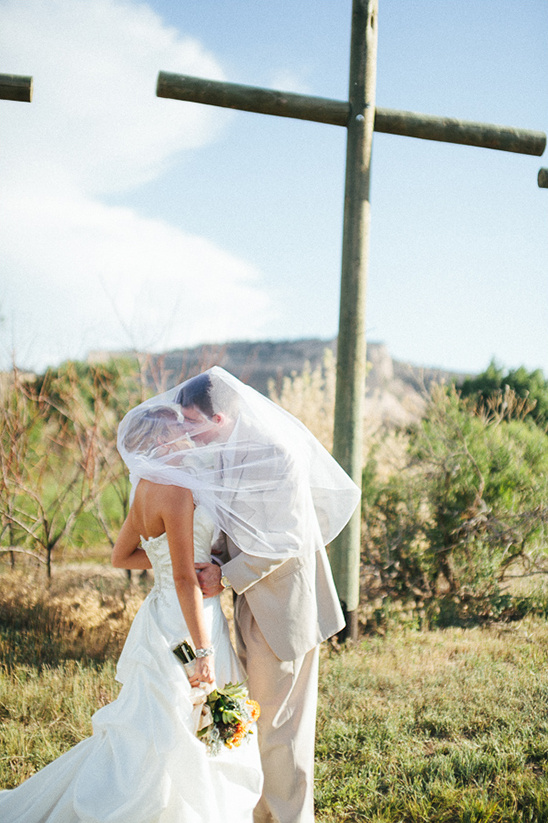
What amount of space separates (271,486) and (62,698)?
2.28m

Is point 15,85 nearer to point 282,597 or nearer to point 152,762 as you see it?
point 282,597

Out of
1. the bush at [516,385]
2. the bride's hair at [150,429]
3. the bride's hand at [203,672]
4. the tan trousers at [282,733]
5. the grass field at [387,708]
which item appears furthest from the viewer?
the bush at [516,385]

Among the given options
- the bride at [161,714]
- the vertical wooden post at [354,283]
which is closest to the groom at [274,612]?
the bride at [161,714]

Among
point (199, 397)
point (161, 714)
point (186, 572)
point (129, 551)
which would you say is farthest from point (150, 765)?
point (199, 397)

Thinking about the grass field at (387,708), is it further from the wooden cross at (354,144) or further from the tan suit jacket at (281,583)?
the tan suit jacket at (281,583)

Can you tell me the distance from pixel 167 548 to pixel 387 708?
2052mm

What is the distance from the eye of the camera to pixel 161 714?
229cm

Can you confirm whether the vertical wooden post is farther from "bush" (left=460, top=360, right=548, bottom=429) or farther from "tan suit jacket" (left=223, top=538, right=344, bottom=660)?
"bush" (left=460, top=360, right=548, bottom=429)

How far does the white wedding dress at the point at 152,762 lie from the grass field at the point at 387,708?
81 cm

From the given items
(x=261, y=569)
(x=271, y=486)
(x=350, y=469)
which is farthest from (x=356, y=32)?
(x=261, y=569)

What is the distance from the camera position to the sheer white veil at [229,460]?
256cm

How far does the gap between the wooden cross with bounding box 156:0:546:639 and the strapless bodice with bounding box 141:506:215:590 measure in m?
2.08

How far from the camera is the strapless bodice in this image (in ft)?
8.55

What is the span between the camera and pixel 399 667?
4344mm
